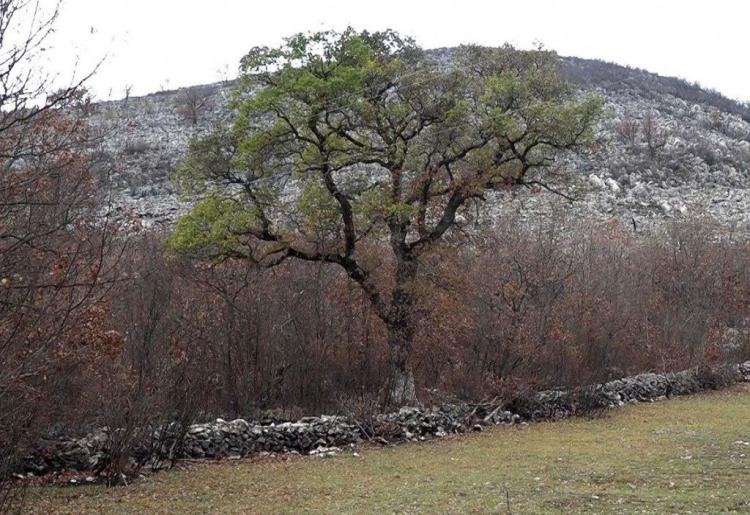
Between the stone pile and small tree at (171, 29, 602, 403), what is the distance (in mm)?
1895

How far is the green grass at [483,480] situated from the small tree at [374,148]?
5.35m

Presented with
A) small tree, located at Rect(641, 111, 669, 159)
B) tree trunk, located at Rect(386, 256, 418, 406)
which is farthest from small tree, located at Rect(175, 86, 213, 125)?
tree trunk, located at Rect(386, 256, 418, 406)

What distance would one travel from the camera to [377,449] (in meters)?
17.0

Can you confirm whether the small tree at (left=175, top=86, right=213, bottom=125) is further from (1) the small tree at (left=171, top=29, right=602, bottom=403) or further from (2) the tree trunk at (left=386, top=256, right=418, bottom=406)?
(2) the tree trunk at (left=386, top=256, right=418, bottom=406)

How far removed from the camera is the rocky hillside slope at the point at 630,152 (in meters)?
41.8

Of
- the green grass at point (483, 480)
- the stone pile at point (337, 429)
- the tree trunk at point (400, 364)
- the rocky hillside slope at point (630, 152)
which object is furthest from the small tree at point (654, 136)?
the green grass at point (483, 480)

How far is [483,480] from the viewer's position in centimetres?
1252

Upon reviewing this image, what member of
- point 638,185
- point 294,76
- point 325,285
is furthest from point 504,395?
point 638,185

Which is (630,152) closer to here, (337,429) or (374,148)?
(374,148)

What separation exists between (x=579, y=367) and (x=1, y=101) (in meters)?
20.6

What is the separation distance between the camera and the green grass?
34.2ft

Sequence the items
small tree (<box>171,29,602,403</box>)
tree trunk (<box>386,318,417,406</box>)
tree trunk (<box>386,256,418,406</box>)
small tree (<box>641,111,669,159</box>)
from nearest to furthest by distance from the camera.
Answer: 1. small tree (<box>171,29,602,403</box>)
2. tree trunk (<box>386,318,417,406</box>)
3. tree trunk (<box>386,256,418,406</box>)
4. small tree (<box>641,111,669,159</box>)

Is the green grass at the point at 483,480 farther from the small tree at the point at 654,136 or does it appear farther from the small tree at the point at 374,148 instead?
the small tree at the point at 654,136

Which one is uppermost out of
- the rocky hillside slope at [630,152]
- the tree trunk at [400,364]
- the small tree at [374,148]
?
the rocky hillside slope at [630,152]
